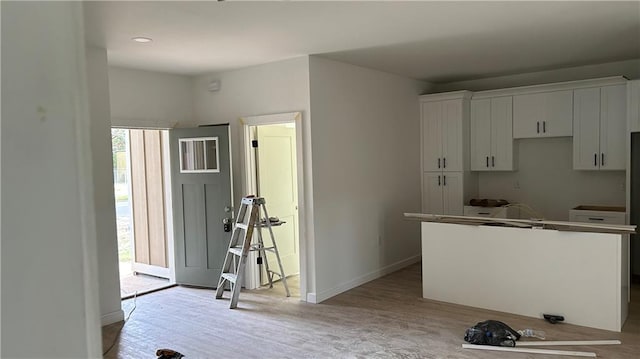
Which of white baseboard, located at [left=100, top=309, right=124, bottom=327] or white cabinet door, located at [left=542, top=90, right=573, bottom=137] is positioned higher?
white cabinet door, located at [left=542, top=90, right=573, bottom=137]

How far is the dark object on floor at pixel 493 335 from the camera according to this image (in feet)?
12.7

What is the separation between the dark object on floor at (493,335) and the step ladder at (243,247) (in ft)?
7.37

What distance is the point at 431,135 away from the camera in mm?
7047

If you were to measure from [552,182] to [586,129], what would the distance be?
3.08 feet

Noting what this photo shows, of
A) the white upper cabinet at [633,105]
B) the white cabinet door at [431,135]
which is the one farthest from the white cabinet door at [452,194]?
the white upper cabinet at [633,105]

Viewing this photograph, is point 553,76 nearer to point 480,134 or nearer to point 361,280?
point 480,134

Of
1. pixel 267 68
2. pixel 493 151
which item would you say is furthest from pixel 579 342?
pixel 267 68

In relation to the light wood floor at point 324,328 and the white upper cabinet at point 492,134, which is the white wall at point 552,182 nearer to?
the white upper cabinet at point 492,134

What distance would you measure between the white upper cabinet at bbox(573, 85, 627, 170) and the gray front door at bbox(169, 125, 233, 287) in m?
4.43

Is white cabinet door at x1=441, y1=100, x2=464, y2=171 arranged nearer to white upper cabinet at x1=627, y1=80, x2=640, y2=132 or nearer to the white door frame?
white upper cabinet at x1=627, y1=80, x2=640, y2=132

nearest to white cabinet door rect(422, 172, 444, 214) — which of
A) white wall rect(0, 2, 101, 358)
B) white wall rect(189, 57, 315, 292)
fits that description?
white wall rect(189, 57, 315, 292)

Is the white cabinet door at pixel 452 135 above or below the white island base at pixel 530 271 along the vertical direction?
above

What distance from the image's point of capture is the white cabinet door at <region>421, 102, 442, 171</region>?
274 inches

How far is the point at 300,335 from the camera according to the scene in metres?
4.27
